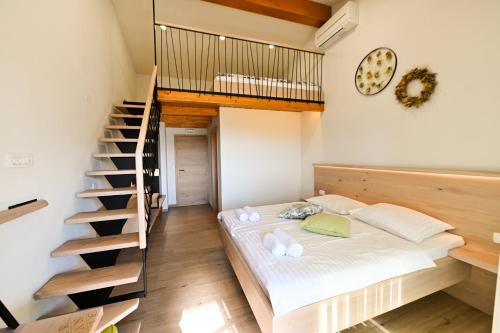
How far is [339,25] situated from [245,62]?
236cm

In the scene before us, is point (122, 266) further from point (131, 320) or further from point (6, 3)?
point (6, 3)

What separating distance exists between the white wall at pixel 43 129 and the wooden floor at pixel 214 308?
0.77 meters

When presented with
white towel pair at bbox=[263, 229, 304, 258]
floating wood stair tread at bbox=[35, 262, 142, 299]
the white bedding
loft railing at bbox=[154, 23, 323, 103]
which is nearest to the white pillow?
the white bedding

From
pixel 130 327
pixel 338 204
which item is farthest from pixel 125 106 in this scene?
pixel 338 204

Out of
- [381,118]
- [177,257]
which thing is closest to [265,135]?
[381,118]

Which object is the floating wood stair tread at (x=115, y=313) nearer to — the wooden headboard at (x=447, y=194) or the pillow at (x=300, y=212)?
the pillow at (x=300, y=212)

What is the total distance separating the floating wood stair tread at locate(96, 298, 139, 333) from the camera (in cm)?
128

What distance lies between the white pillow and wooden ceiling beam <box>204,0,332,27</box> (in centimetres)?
289

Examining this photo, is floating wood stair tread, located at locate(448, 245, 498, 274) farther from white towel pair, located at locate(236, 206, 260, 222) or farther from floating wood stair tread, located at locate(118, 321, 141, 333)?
floating wood stair tread, located at locate(118, 321, 141, 333)

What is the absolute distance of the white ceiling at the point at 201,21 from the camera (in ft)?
10.4

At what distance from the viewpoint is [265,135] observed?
13.2 ft

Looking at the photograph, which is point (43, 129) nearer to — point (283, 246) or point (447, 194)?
point (283, 246)

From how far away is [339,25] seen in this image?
9.29 ft

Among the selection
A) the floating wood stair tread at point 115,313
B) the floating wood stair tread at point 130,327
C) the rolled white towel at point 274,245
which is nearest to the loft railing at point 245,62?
the rolled white towel at point 274,245
